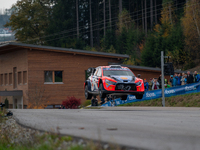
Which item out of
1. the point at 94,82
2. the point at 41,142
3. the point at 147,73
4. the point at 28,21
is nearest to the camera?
the point at 41,142

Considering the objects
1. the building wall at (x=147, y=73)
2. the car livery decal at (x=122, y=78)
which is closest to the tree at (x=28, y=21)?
the building wall at (x=147, y=73)

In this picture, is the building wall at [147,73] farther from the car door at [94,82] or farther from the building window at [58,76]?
the car door at [94,82]

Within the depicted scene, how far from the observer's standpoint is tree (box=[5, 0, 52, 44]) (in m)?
75.0

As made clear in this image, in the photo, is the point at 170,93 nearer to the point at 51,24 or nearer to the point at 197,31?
the point at 197,31

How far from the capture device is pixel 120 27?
7612 cm

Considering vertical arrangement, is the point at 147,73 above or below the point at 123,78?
above

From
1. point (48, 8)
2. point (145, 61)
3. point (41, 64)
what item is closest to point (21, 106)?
point (41, 64)

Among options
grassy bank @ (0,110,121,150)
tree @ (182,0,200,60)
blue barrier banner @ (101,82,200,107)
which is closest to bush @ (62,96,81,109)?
blue barrier banner @ (101,82,200,107)

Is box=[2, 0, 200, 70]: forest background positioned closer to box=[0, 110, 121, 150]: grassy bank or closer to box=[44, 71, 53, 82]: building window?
box=[44, 71, 53, 82]: building window

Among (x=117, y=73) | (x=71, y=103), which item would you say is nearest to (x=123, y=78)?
(x=117, y=73)

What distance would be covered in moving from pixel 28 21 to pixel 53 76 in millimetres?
33780

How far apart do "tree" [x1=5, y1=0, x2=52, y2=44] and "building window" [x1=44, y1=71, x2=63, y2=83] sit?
32.6 m

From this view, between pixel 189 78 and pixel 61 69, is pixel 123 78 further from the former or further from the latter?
pixel 61 69

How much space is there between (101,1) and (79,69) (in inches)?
1902
